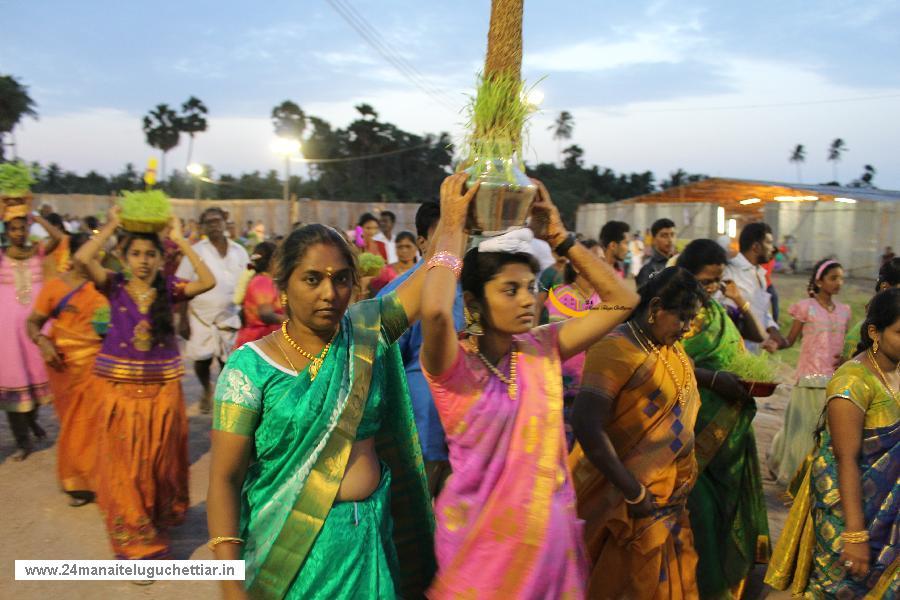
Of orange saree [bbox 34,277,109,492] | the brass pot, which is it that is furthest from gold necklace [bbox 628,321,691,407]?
orange saree [bbox 34,277,109,492]

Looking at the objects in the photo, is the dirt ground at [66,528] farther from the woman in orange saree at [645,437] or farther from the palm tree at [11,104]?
the palm tree at [11,104]

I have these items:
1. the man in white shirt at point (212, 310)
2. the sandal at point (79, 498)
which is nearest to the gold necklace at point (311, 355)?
the sandal at point (79, 498)

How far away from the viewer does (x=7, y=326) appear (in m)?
7.10

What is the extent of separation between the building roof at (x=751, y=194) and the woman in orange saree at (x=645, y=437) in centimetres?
2597

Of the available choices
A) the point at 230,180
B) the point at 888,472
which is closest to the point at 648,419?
the point at 888,472

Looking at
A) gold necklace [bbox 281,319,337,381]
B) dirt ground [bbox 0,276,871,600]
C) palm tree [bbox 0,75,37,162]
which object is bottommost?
dirt ground [bbox 0,276,871,600]

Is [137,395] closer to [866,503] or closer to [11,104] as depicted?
[866,503]

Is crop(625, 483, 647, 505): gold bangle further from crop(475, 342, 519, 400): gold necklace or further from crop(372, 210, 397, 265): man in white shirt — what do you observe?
crop(372, 210, 397, 265): man in white shirt

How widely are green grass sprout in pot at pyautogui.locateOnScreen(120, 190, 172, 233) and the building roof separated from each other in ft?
85.3

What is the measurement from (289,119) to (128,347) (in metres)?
50.8

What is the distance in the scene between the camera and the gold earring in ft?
8.90

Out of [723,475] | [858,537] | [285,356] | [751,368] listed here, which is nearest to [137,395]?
[285,356]

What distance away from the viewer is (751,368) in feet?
13.8

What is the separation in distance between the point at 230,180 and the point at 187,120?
15.8m
